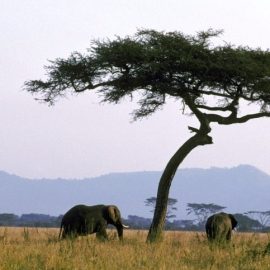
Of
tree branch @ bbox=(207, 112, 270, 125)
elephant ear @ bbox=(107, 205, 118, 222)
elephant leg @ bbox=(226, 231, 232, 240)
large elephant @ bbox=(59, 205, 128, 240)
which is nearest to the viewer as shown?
elephant leg @ bbox=(226, 231, 232, 240)

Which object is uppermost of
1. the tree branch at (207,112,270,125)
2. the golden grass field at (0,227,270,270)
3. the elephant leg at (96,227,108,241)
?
the tree branch at (207,112,270,125)

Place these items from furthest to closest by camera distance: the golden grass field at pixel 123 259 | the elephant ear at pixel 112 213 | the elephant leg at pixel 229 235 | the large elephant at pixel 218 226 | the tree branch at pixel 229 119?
the tree branch at pixel 229 119
the elephant ear at pixel 112 213
the elephant leg at pixel 229 235
the large elephant at pixel 218 226
the golden grass field at pixel 123 259

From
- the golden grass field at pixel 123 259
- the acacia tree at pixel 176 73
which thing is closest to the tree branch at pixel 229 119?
the acacia tree at pixel 176 73

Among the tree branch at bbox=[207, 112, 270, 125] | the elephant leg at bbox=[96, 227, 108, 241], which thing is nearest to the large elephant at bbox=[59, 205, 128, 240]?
the elephant leg at bbox=[96, 227, 108, 241]

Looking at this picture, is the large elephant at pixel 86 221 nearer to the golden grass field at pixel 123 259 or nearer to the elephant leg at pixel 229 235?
the elephant leg at pixel 229 235

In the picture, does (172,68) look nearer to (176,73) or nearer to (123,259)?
(176,73)

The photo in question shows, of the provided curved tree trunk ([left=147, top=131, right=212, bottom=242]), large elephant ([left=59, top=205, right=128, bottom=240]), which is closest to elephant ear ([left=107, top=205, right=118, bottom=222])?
large elephant ([left=59, top=205, right=128, bottom=240])

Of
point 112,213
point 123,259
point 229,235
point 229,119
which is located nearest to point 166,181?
point 112,213

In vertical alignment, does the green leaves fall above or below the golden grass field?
above

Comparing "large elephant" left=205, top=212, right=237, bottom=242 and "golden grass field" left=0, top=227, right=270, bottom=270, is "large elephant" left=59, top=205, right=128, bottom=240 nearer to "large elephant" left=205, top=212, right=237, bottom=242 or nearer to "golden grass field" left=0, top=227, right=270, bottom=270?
"large elephant" left=205, top=212, right=237, bottom=242

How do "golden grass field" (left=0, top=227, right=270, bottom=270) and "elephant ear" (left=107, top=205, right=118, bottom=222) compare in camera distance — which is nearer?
"golden grass field" (left=0, top=227, right=270, bottom=270)

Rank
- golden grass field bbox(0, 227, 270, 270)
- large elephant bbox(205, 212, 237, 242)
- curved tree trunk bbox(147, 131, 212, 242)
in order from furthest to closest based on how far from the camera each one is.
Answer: curved tree trunk bbox(147, 131, 212, 242)
large elephant bbox(205, 212, 237, 242)
golden grass field bbox(0, 227, 270, 270)

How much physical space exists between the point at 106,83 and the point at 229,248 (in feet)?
37.0

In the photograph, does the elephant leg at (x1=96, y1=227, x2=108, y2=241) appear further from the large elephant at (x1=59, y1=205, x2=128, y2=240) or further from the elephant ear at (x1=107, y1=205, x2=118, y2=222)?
the elephant ear at (x1=107, y1=205, x2=118, y2=222)
